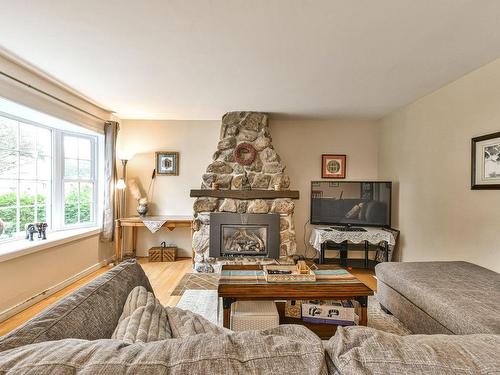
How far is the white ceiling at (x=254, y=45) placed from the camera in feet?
5.77

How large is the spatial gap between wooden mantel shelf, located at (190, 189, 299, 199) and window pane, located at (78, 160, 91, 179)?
1.57m

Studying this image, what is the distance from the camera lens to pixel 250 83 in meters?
2.98

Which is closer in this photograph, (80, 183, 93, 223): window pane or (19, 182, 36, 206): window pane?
(19, 182, 36, 206): window pane

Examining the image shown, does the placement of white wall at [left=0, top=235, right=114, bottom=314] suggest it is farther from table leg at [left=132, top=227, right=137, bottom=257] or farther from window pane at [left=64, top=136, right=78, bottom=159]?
window pane at [left=64, top=136, right=78, bottom=159]

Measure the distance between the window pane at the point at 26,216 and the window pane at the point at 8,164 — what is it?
392 millimetres

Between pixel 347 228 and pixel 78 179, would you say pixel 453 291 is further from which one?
pixel 78 179

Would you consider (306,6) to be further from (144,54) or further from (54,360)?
(54,360)

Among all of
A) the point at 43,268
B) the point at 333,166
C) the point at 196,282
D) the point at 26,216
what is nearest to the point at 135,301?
the point at 196,282

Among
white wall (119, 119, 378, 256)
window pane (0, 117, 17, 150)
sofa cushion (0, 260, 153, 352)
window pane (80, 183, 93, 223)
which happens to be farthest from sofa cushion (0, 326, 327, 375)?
white wall (119, 119, 378, 256)

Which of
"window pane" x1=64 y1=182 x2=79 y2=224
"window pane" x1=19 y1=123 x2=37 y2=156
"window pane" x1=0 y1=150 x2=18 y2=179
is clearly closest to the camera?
"window pane" x1=0 y1=150 x2=18 y2=179

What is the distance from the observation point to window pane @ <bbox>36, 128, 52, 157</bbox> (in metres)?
3.34

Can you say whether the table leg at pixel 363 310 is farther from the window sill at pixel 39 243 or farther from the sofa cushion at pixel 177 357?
the window sill at pixel 39 243

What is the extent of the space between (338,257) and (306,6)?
363 centimetres

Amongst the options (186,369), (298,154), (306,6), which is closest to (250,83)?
(306,6)
